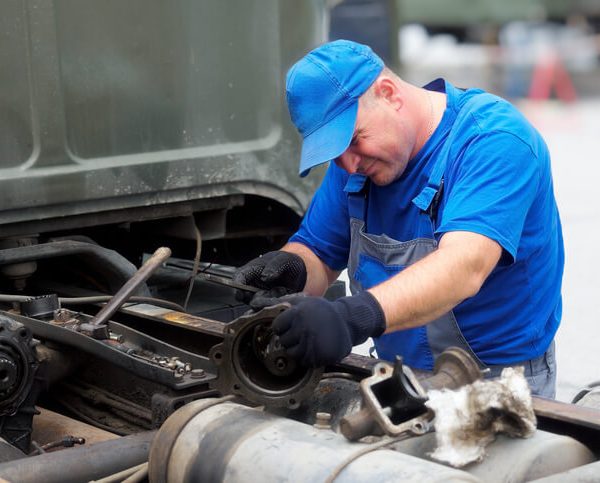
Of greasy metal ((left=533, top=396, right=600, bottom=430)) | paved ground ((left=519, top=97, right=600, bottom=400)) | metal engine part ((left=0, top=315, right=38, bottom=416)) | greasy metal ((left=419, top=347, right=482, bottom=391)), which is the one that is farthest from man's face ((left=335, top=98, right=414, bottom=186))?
paved ground ((left=519, top=97, right=600, bottom=400))

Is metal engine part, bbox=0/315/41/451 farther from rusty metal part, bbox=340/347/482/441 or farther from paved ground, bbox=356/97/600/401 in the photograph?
paved ground, bbox=356/97/600/401

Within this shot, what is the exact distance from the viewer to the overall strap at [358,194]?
9.59 ft

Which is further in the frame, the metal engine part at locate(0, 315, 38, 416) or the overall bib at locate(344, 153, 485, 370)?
the overall bib at locate(344, 153, 485, 370)

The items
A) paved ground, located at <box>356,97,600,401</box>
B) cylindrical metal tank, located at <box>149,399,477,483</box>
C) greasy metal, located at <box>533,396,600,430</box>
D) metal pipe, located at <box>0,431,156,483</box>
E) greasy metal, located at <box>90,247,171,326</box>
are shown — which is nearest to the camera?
cylindrical metal tank, located at <box>149,399,477,483</box>

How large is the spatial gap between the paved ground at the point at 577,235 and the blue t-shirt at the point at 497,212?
1.80 m

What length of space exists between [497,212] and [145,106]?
4.50 feet

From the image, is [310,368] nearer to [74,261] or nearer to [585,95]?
[74,261]

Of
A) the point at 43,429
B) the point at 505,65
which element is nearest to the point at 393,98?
the point at 43,429

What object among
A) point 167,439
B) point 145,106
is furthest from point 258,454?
point 145,106

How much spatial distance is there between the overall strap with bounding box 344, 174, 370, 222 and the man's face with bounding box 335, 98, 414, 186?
166mm

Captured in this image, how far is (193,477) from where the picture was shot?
213cm

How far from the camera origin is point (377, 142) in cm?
266

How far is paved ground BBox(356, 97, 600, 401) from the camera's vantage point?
501 centimetres

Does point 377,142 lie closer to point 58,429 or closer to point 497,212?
point 497,212
